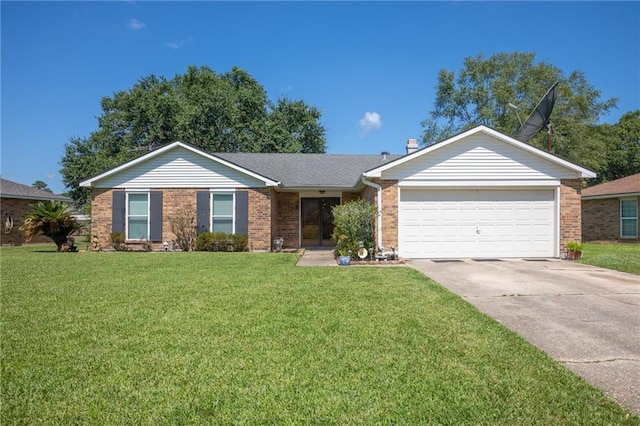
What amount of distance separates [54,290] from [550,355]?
7.97m

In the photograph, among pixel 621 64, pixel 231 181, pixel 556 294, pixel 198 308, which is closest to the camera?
pixel 198 308

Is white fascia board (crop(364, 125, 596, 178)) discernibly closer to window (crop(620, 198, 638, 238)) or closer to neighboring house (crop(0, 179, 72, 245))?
window (crop(620, 198, 638, 238))

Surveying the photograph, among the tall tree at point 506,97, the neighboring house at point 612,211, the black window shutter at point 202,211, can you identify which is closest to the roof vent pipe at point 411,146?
the black window shutter at point 202,211

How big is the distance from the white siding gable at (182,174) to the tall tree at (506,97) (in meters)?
26.3

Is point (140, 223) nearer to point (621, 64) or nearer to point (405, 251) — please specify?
point (405, 251)

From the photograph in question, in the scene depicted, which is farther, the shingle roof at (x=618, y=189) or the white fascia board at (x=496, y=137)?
the shingle roof at (x=618, y=189)

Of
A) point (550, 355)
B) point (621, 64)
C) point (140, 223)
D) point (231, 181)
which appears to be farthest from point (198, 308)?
point (621, 64)

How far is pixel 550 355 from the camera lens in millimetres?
3900

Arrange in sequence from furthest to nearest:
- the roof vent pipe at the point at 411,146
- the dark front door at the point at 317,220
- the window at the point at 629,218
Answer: the window at the point at 629,218 < the dark front door at the point at 317,220 < the roof vent pipe at the point at 411,146

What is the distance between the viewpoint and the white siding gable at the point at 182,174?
50.9ft

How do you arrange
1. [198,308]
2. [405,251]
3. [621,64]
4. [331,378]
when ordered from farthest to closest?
[621,64]
[405,251]
[198,308]
[331,378]

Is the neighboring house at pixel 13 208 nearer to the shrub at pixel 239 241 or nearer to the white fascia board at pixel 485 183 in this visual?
the shrub at pixel 239 241

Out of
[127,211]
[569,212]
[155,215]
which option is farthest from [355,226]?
[127,211]

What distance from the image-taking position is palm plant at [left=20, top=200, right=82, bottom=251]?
14617 millimetres
